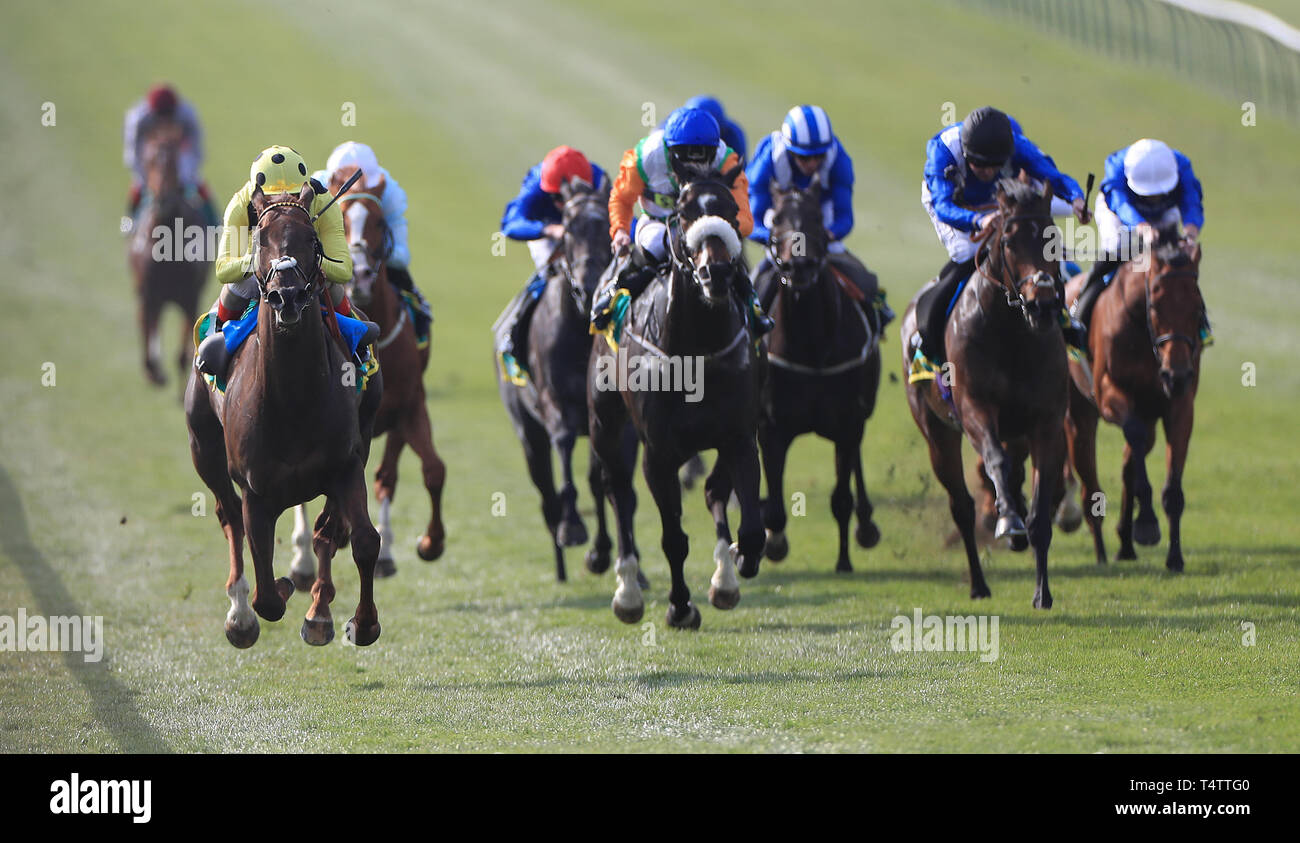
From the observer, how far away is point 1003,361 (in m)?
9.52

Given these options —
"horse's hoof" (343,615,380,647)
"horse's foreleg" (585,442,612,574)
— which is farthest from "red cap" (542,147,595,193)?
"horse's hoof" (343,615,380,647)

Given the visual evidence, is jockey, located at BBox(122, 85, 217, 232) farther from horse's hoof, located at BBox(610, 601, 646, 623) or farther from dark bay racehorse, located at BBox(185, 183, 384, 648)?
dark bay racehorse, located at BBox(185, 183, 384, 648)

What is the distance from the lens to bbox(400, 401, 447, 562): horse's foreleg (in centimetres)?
1113

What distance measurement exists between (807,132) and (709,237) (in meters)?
2.79

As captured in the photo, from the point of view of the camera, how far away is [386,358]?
432 inches

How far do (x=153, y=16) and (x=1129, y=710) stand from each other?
45.3m

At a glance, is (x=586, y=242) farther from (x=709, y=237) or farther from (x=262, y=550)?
(x=262, y=550)

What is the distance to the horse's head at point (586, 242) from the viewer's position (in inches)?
413

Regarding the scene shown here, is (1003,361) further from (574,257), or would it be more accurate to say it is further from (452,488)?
(452,488)

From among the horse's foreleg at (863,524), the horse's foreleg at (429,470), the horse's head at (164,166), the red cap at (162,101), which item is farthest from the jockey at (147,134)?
the horse's foreleg at (863,524)

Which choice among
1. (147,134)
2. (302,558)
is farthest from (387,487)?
(147,134)

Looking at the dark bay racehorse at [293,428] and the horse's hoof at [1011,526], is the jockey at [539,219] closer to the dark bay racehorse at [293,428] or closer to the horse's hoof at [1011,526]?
the dark bay racehorse at [293,428]

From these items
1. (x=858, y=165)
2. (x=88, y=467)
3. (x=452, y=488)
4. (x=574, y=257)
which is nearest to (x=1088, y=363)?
(x=574, y=257)
